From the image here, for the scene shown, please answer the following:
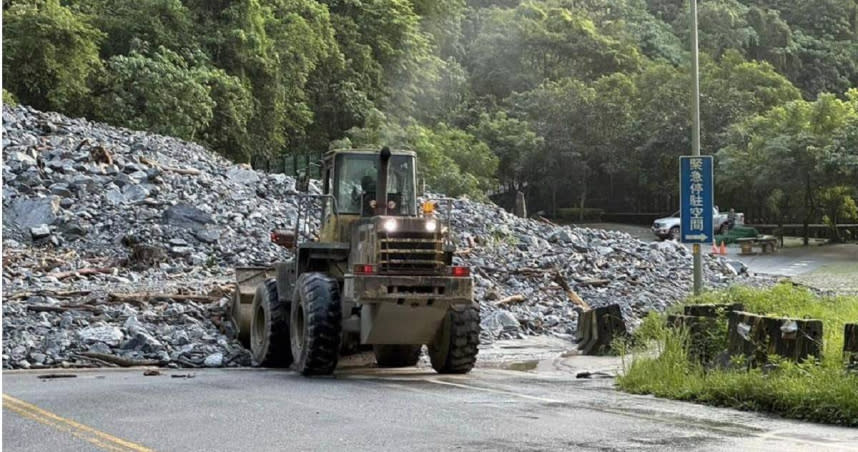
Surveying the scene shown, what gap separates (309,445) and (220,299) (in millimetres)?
13837

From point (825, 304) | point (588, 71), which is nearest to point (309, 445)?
point (825, 304)

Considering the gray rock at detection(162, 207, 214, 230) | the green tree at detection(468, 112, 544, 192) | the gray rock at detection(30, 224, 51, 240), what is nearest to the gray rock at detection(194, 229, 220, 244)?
the gray rock at detection(162, 207, 214, 230)

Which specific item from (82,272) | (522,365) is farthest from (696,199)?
(82,272)

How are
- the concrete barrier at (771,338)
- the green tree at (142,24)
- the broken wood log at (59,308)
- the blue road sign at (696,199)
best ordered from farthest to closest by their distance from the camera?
the green tree at (142,24) < the broken wood log at (59,308) < the blue road sign at (696,199) < the concrete barrier at (771,338)

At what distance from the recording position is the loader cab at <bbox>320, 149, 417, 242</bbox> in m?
18.3

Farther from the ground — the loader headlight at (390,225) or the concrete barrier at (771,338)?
the loader headlight at (390,225)

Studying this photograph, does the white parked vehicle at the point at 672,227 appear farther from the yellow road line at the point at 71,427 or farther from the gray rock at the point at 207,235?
the yellow road line at the point at 71,427

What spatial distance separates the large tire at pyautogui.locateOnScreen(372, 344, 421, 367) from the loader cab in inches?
80.4

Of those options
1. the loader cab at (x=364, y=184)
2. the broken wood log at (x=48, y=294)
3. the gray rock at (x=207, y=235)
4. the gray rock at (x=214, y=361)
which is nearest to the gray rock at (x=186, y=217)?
the gray rock at (x=207, y=235)

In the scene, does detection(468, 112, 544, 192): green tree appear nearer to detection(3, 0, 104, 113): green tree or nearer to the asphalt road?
detection(3, 0, 104, 113): green tree

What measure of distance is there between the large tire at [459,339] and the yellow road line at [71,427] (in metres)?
5.90

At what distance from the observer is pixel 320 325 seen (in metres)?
17.0

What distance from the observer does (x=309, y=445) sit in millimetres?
10625

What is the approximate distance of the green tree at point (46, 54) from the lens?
4794 centimetres
